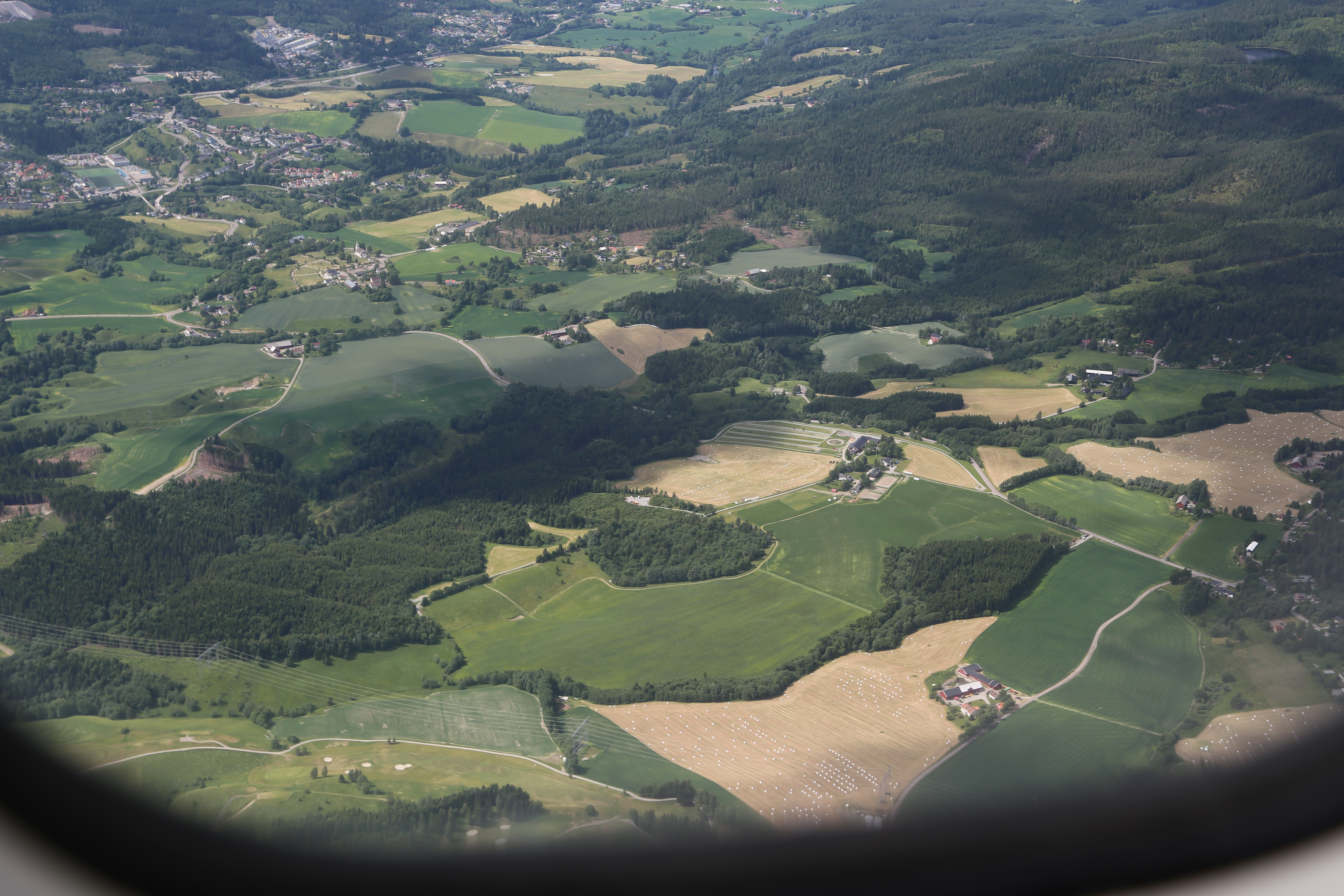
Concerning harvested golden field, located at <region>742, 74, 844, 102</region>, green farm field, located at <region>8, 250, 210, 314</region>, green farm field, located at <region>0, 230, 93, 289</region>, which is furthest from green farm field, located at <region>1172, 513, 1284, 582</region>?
harvested golden field, located at <region>742, 74, 844, 102</region>

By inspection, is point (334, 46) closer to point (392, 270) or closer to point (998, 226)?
point (392, 270)

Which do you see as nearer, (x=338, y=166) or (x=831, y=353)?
(x=831, y=353)

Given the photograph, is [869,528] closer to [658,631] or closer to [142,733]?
[658,631]

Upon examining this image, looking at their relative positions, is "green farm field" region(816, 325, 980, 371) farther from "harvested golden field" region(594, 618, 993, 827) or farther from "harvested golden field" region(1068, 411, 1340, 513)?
"harvested golden field" region(594, 618, 993, 827)

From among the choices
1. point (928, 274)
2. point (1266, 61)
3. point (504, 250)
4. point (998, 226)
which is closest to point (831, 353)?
point (928, 274)

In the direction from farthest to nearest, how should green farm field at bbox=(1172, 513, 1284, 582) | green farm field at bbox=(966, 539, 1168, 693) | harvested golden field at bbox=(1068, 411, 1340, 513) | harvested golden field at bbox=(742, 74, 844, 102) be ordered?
harvested golden field at bbox=(742, 74, 844, 102) < harvested golden field at bbox=(1068, 411, 1340, 513) < green farm field at bbox=(1172, 513, 1284, 582) < green farm field at bbox=(966, 539, 1168, 693)

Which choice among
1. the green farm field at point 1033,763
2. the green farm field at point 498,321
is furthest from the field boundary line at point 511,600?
the green farm field at point 498,321

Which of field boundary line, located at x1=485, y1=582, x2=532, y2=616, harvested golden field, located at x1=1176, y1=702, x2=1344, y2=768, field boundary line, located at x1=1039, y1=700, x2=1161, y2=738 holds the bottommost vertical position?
field boundary line, located at x1=485, y1=582, x2=532, y2=616
